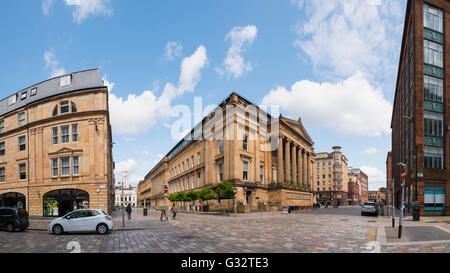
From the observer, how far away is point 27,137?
117 feet

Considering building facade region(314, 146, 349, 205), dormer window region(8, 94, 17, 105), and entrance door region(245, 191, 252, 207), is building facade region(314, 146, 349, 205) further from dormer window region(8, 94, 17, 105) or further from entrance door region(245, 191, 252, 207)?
dormer window region(8, 94, 17, 105)

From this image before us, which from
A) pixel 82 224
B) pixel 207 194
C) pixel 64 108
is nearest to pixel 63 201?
pixel 64 108

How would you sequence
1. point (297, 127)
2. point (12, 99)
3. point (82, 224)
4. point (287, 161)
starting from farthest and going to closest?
point (297, 127) < point (287, 161) < point (12, 99) < point (82, 224)

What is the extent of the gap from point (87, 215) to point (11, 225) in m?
6.66

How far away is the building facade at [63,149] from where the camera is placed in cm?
3209

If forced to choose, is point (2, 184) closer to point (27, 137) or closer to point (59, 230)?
point (27, 137)

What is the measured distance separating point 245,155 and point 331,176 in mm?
91849

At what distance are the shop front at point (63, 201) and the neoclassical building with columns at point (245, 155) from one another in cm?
2049

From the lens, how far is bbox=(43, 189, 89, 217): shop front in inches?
1272

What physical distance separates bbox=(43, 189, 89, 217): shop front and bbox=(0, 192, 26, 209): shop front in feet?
14.6

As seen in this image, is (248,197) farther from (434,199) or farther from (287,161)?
(434,199)

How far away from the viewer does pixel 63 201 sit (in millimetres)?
33094
